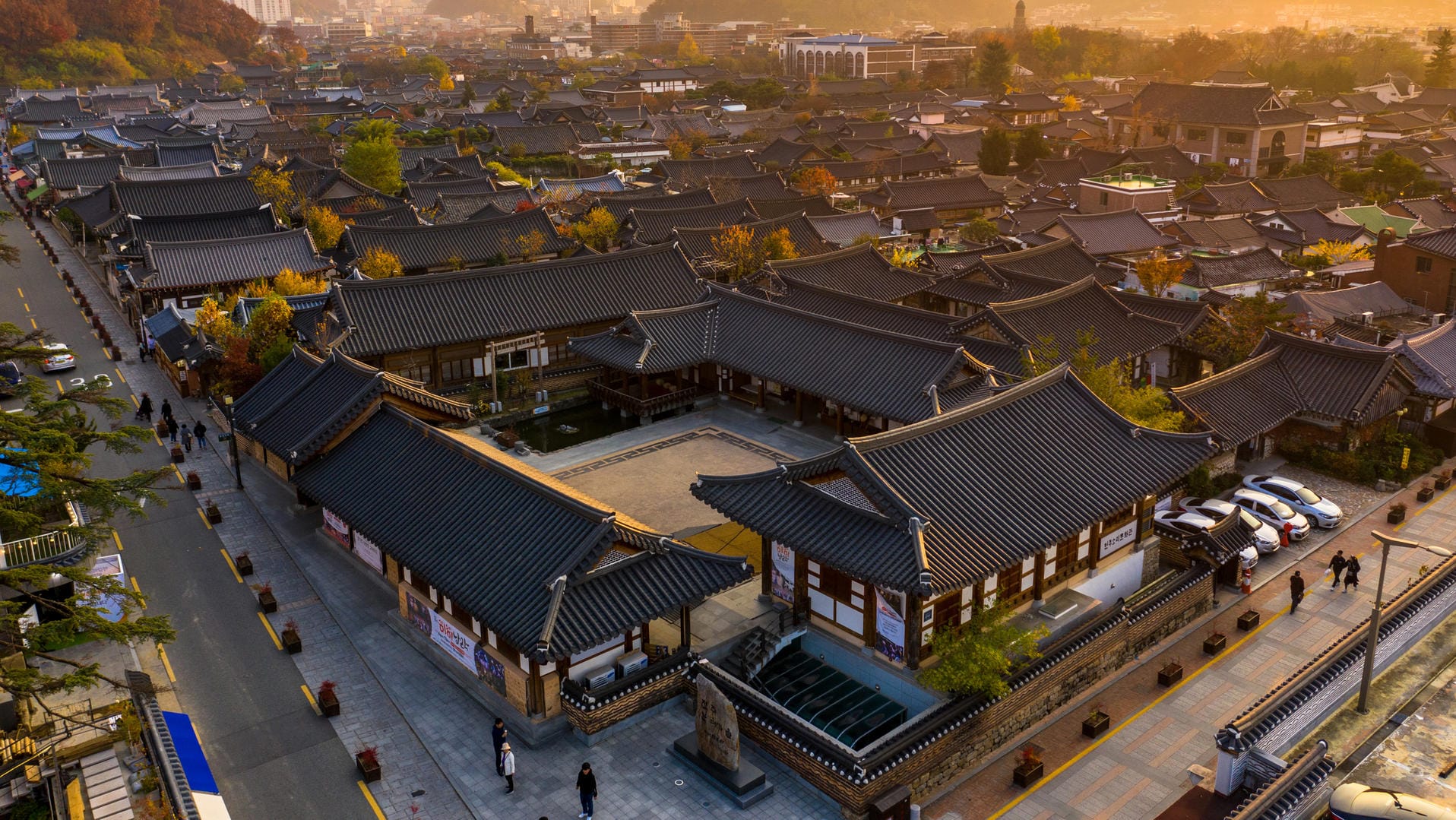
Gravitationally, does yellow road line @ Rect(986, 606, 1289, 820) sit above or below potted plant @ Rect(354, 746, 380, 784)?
below

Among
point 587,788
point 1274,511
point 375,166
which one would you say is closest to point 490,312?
point 587,788

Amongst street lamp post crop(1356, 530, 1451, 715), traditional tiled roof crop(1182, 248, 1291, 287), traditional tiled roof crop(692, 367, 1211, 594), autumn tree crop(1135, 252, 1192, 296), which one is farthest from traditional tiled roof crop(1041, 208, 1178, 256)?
street lamp post crop(1356, 530, 1451, 715)

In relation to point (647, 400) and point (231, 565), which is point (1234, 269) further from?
point (231, 565)

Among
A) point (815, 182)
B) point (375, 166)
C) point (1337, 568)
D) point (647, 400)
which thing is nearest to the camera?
point (1337, 568)

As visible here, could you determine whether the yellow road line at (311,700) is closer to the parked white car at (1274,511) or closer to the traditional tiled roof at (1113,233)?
the parked white car at (1274,511)

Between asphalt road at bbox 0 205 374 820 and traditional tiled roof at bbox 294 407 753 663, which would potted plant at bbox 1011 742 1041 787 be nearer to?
traditional tiled roof at bbox 294 407 753 663

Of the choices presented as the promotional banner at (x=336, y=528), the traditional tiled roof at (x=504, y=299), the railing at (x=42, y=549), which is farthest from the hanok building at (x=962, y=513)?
the traditional tiled roof at (x=504, y=299)
